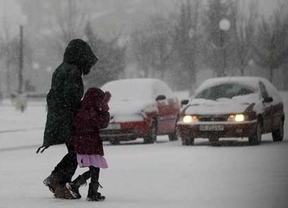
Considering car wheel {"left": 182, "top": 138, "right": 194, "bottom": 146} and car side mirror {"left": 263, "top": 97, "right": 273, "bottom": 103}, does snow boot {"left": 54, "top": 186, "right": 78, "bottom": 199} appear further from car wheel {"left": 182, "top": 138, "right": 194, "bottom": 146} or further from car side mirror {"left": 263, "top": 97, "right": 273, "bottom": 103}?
car side mirror {"left": 263, "top": 97, "right": 273, "bottom": 103}

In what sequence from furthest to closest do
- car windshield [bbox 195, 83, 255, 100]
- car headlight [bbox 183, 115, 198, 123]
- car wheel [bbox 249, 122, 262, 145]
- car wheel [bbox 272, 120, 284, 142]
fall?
car wheel [bbox 272, 120, 284, 142]
car windshield [bbox 195, 83, 255, 100]
car headlight [bbox 183, 115, 198, 123]
car wheel [bbox 249, 122, 262, 145]

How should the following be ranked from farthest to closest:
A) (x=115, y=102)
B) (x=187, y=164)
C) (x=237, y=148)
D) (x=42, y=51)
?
1. (x=42, y=51)
2. (x=115, y=102)
3. (x=237, y=148)
4. (x=187, y=164)

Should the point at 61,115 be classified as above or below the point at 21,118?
above

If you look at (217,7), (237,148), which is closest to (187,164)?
(237,148)

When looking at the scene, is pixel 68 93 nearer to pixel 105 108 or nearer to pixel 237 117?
pixel 105 108

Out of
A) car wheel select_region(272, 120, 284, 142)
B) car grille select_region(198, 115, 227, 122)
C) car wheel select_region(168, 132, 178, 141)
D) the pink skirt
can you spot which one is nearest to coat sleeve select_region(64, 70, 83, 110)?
the pink skirt

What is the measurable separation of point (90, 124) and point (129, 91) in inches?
445

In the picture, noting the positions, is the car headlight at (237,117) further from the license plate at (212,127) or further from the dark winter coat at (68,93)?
the dark winter coat at (68,93)

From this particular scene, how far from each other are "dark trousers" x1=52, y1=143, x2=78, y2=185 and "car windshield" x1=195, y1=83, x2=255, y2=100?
9136mm

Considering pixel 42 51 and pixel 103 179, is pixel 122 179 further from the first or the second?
pixel 42 51

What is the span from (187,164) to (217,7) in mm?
34316

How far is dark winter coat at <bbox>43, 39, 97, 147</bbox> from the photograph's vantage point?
8.79 m

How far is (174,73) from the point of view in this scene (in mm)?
66938

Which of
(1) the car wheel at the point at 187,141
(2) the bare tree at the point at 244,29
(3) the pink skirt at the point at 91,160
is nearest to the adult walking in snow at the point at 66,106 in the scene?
(3) the pink skirt at the point at 91,160
